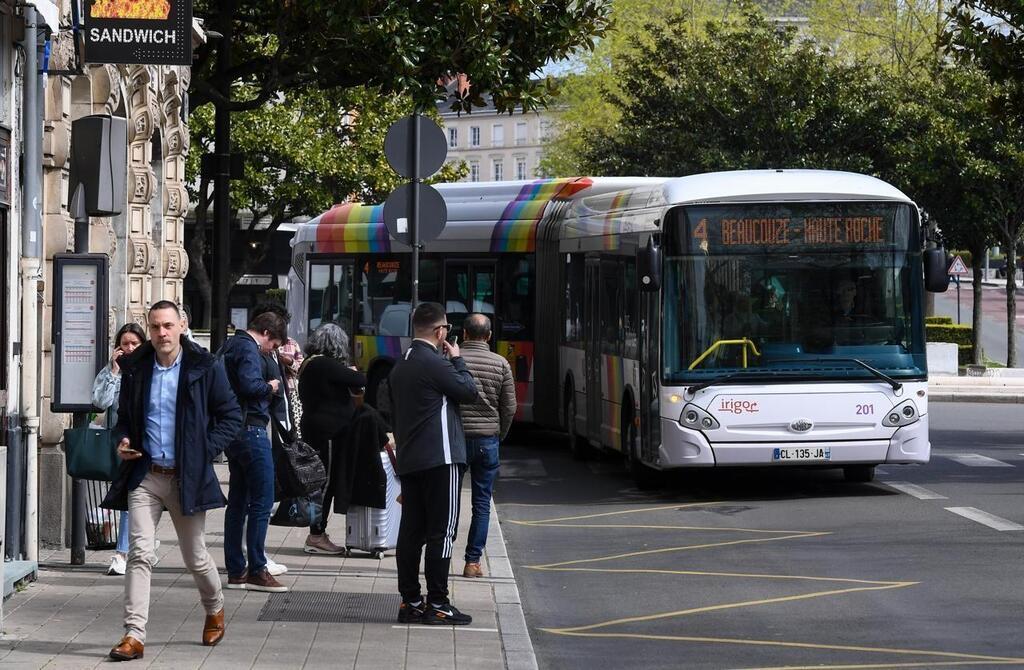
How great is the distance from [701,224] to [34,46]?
20.2ft

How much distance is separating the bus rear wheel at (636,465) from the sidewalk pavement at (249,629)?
4.96 metres

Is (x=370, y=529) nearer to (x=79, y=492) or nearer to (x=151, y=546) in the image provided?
(x=79, y=492)

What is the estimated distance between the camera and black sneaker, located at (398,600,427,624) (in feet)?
29.5

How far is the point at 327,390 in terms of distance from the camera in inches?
454

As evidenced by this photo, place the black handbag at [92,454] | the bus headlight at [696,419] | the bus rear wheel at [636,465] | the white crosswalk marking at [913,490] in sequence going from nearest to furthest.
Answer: the black handbag at [92,454]
the bus headlight at [696,419]
the white crosswalk marking at [913,490]
the bus rear wheel at [636,465]

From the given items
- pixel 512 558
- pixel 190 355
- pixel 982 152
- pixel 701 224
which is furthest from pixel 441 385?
pixel 982 152

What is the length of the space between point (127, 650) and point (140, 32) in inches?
206

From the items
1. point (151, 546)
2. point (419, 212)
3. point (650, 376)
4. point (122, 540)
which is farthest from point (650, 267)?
point (151, 546)

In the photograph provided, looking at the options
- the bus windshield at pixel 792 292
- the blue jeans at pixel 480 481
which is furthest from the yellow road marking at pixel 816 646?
the bus windshield at pixel 792 292

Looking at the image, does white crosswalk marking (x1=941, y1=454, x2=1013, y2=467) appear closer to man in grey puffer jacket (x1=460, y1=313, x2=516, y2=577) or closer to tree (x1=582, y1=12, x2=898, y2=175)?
man in grey puffer jacket (x1=460, y1=313, x2=516, y2=577)

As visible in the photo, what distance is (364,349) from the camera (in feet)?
74.9

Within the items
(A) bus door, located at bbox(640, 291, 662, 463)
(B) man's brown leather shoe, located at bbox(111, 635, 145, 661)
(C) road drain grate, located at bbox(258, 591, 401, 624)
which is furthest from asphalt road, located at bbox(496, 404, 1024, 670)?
(B) man's brown leather shoe, located at bbox(111, 635, 145, 661)

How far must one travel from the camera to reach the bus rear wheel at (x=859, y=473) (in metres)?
16.3

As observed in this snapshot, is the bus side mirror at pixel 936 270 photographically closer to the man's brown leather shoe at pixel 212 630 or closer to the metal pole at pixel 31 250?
the metal pole at pixel 31 250
